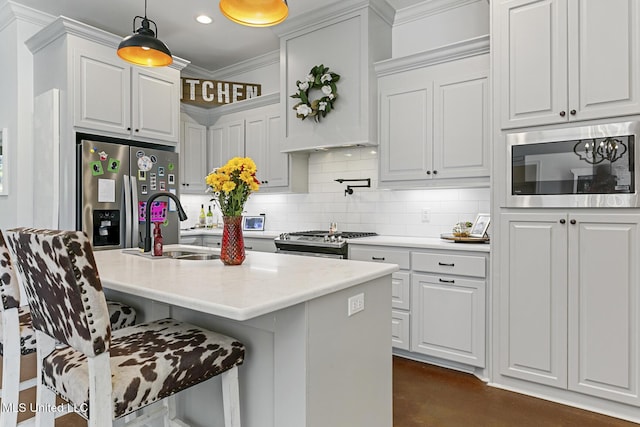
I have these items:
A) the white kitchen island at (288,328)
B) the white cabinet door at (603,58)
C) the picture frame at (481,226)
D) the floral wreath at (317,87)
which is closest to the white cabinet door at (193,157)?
the floral wreath at (317,87)

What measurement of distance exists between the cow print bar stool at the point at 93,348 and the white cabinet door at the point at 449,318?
1884mm

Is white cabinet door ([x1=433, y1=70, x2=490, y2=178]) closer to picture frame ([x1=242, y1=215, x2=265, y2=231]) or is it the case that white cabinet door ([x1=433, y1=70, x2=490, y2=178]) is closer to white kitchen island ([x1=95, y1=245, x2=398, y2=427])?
white kitchen island ([x1=95, y1=245, x2=398, y2=427])

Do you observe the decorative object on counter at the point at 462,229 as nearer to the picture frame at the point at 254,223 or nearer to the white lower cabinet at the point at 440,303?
the white lower cabinet at the point at 440,303

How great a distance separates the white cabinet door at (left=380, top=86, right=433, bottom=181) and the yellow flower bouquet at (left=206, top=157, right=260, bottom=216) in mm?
1858

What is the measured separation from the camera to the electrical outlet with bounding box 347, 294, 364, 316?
157 centimetres

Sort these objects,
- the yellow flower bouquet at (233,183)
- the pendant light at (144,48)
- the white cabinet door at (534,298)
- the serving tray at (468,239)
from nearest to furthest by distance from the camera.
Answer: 1. the yellow flower bouquet at (233,183)
2. the pendant light at (144,48)
3. the white cabinet door at (534,298)
4. the serving tray at (468,239)

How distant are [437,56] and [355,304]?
242 centimetres

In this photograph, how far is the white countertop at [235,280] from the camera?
47.5 inches

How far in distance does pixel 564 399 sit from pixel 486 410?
21.0 inches

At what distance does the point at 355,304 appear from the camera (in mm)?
1594

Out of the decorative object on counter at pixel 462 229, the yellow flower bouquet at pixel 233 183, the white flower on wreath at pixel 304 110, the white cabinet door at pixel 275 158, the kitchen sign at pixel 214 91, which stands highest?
the kitchen sign at pixel 214 91

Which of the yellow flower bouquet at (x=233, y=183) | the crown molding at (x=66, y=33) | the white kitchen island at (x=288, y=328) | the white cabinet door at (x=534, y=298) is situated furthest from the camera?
the crown molding at (x=66, y=33)

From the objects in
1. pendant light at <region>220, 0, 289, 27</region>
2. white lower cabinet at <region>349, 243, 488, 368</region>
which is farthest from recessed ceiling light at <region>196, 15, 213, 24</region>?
white lower cabinet at <region>349, 243, 488, 368</region>

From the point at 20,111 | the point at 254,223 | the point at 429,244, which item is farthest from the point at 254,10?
the point at 254,223
